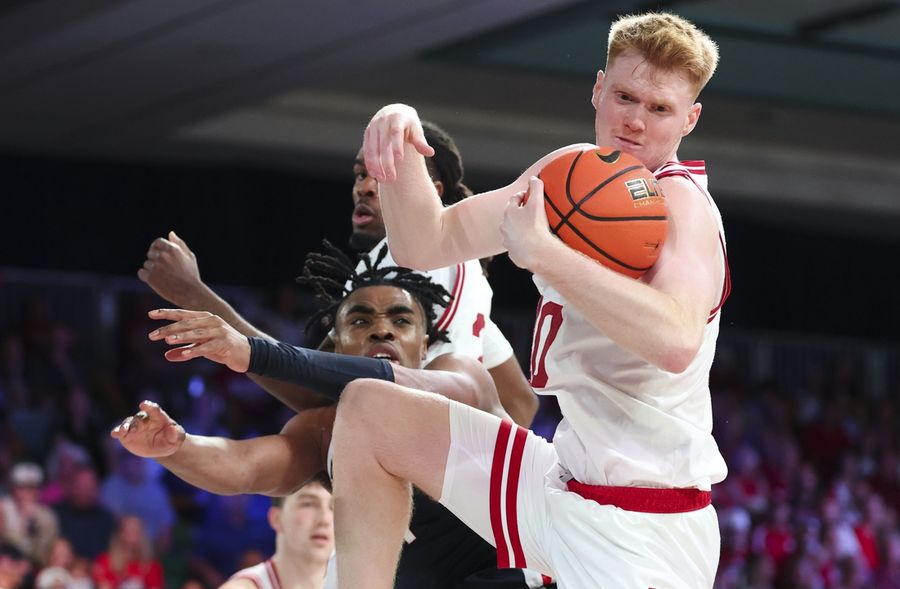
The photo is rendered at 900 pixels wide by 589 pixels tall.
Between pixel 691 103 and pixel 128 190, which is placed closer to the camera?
pixel 691 103

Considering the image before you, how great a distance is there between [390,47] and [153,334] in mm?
7724

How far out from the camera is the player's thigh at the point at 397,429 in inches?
148

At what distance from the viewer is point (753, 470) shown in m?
13.7

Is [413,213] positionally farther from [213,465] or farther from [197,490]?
[197,490]

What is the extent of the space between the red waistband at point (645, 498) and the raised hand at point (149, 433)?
47.1 inches

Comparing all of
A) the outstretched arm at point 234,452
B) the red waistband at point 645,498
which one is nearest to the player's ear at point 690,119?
the red waistband at point 645,498

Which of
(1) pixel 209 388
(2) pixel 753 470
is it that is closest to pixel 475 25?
(1) pixel 209 388

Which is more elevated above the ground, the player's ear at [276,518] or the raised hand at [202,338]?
the raised hand at [202,338]

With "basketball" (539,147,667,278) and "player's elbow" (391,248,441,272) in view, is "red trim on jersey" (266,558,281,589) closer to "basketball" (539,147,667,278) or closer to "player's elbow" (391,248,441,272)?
"player's elbow" (391,248,441,272)

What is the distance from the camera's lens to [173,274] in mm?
4727

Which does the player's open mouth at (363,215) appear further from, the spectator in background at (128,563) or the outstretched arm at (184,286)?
the spectator in background at (128,563)

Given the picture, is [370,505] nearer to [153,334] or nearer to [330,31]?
[153,334]

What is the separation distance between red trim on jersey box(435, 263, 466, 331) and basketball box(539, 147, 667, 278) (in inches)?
62.9

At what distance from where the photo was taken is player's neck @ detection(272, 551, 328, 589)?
568 cm
